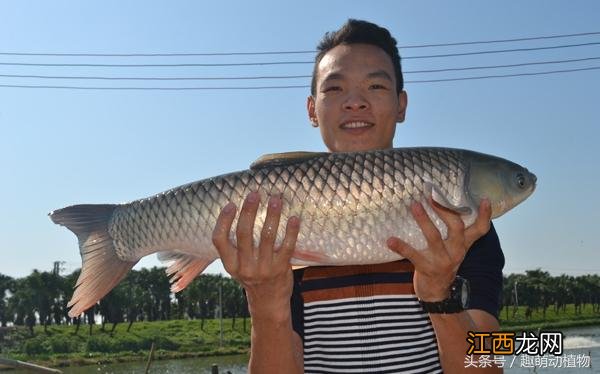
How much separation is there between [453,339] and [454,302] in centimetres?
17

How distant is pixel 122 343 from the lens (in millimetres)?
67688

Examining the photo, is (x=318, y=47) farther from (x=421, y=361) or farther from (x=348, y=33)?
(x=421, y=361)

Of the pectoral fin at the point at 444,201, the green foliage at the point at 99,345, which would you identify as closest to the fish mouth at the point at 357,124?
the pectoral fin at the point at 444,201

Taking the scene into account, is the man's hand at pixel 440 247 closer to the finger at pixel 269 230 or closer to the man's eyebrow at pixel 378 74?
the finger at pixel 269 230

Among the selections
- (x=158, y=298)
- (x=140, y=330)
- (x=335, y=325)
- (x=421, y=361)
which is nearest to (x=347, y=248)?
(x=335, y=325)

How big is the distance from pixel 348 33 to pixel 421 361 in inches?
72.0

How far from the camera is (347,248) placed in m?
3.15

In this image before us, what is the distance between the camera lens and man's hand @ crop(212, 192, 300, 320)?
3100 millimetres

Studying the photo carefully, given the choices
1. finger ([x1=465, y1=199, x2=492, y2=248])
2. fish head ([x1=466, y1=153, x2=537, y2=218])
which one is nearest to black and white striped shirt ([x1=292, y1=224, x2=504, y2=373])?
fish head ([x1=466, y1=153, x2=537, y2=218])

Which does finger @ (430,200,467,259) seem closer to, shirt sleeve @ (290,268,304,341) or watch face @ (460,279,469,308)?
watch face @ (460,279,469,308)

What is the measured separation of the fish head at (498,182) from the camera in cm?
325

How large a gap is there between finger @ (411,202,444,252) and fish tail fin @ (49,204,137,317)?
5.10ft

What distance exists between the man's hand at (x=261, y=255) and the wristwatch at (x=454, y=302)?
0.66 m

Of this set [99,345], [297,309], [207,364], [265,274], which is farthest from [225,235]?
[99,345]
